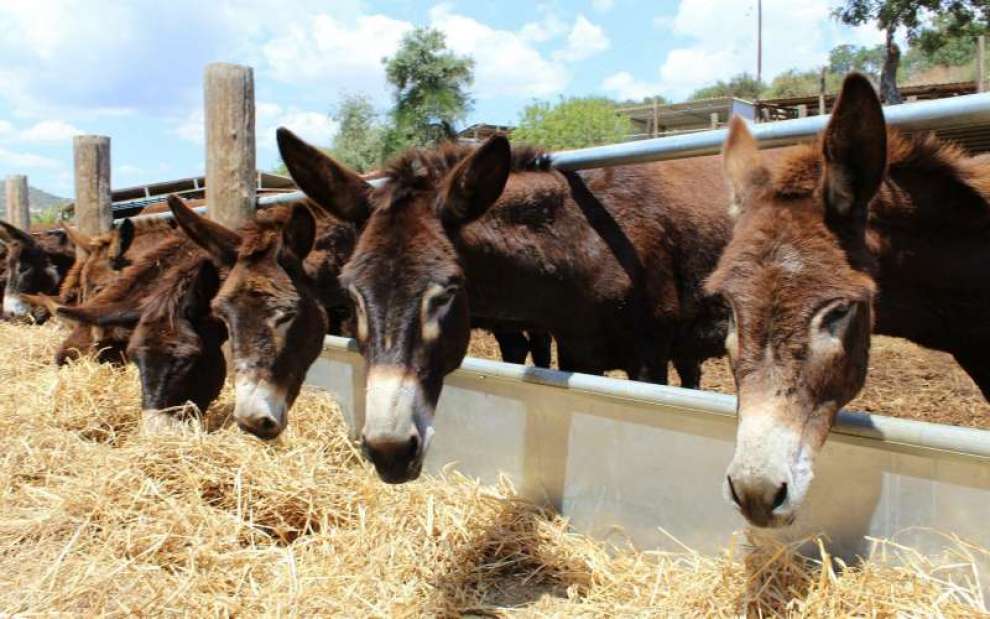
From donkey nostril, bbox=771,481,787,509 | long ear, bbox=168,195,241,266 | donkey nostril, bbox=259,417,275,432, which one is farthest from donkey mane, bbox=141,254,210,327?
donkey nostril, bbox=771,481,787,509

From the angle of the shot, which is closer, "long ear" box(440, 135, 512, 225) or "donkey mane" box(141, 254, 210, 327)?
"long ear" box(440, 135, 512, 225)

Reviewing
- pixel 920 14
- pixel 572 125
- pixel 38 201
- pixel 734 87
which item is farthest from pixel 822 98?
pixel 38 201

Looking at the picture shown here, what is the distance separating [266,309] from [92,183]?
634 cm

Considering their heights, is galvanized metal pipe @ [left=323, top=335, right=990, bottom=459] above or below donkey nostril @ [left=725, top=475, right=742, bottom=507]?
above

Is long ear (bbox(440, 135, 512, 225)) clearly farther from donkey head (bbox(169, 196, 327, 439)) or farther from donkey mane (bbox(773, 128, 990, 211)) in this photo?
donkey head (bbox(169, 196, 327, 439))

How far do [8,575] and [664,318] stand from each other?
120 inches

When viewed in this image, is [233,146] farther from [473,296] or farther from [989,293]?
[989,293]

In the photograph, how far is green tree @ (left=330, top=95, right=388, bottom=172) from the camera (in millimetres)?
38000

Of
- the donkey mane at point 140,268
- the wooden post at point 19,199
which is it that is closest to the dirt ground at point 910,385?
the donkey mane at point 140,268

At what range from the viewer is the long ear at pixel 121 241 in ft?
21.3

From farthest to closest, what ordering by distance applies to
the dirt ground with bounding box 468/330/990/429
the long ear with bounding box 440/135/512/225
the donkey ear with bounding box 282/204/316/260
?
the dirt ground with bounding box 468/330/990/429, the donkey ear with bounding box 282/204/316/260, the long ear with bounding box 440/135/512/225

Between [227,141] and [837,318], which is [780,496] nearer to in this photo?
[837,318]

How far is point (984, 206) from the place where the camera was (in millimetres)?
2721

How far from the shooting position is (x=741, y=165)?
8.47 ft
